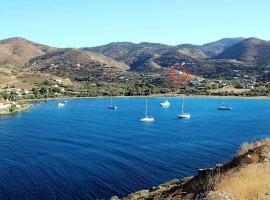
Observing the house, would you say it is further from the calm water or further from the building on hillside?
the calm water

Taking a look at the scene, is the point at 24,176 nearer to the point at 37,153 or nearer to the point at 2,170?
the point at 2,170

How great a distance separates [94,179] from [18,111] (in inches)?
3690

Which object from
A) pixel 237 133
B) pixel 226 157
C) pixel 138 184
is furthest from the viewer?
pixel 237 133

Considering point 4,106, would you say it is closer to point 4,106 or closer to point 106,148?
point 4,106

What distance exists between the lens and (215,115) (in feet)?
435

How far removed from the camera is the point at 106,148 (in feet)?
238

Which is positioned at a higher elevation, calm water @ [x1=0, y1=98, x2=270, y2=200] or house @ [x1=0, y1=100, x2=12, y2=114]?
house @ [x1=0, y1=100, x2=12, y2=114]

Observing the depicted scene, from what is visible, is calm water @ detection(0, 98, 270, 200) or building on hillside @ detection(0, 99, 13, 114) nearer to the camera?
calm water @ detection(0, 98, 270, 200)

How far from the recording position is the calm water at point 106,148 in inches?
1900

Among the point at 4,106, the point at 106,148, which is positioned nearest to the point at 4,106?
the point at 4,106

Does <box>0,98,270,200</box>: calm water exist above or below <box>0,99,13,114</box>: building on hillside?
below

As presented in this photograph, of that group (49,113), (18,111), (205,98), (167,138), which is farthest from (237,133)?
(205,98)

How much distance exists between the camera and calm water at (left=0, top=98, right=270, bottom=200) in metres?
48.2

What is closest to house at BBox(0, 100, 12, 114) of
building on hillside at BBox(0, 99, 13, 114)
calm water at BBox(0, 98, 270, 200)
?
building on hillside at BBox(0, 99, 13, 114)
